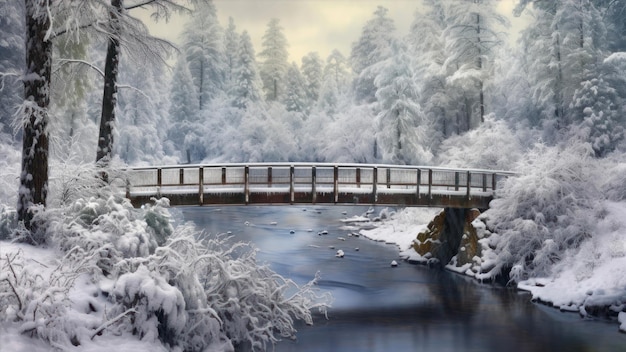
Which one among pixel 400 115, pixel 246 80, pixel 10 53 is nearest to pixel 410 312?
pixel 400 115

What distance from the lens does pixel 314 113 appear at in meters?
62.0

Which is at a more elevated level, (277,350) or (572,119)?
(572,119)

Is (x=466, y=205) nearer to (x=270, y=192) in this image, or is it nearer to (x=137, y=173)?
(x=270, y=192)

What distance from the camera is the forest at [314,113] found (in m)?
13.5

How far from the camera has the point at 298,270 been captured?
84.0ft

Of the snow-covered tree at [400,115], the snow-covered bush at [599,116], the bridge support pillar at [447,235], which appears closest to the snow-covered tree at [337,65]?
the snow-covered tree at [400,115]

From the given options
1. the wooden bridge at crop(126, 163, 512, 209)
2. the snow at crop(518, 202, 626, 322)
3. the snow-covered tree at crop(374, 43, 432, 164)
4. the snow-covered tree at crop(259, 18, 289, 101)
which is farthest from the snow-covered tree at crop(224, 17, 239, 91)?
the snow at crop(518, 202, 626, 322)

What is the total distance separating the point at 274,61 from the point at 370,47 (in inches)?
723

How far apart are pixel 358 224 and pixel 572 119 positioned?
504 inches

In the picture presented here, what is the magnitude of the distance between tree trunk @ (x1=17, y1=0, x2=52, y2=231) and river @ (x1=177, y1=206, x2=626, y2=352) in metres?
6.54

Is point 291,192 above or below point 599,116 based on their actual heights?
below

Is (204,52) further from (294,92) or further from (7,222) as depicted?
(7,222)

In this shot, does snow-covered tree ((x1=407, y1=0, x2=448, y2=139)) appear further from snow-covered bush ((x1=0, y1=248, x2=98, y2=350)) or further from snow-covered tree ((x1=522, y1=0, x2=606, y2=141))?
snow-covered bush ((x1=0, y1=248, x2=98, y2=350))

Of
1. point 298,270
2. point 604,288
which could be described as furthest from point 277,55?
point 604,288
